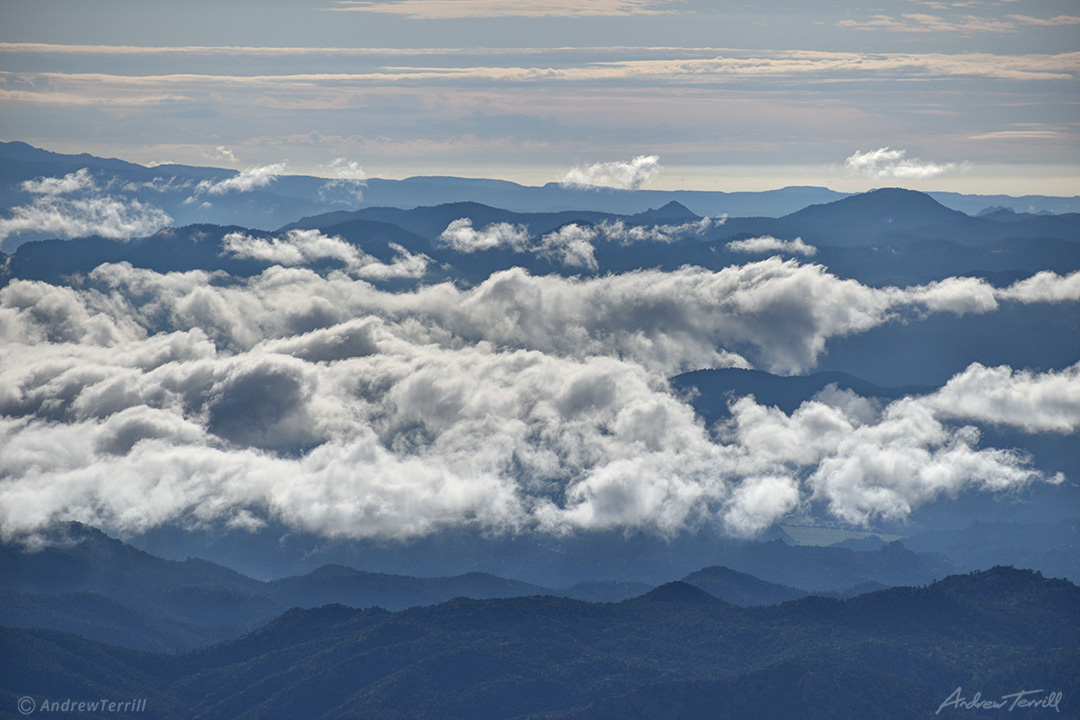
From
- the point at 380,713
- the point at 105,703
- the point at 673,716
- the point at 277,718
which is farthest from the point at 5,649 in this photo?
the point at 673,716

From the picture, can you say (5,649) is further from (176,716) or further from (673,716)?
(673,716)

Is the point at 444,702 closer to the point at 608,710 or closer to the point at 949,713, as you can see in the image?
the point at 608,710

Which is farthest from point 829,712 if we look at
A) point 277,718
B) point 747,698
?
point 277,718

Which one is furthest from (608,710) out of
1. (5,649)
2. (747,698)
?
(5,649)

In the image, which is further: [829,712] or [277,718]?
[277,718]

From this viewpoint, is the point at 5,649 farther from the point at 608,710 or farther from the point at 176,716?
the point at 608,710

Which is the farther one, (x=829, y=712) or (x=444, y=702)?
(x=444, y=702)

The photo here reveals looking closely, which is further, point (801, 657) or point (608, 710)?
point (801, 657)
